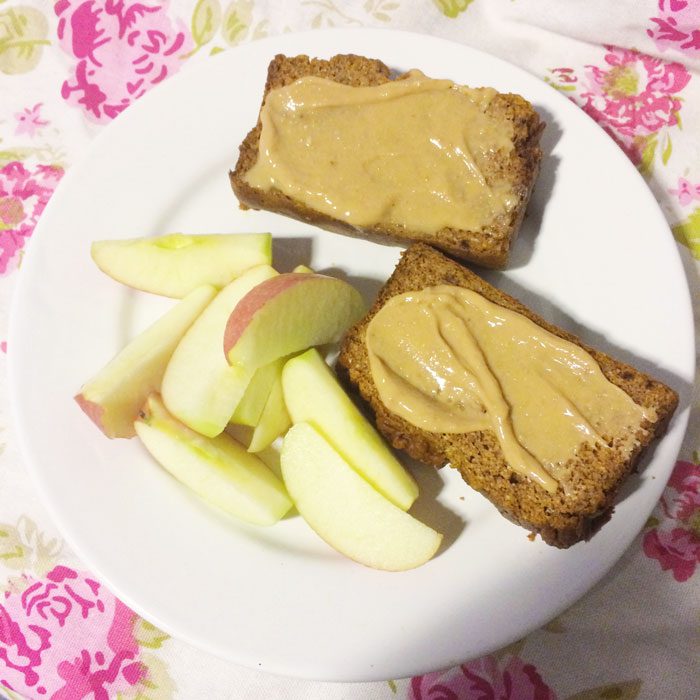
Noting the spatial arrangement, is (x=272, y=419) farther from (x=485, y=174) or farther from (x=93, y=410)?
(x=485, y=174)

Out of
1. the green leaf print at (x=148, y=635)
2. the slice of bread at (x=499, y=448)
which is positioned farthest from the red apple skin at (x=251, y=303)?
the green leaf print at (x=148, y=635)

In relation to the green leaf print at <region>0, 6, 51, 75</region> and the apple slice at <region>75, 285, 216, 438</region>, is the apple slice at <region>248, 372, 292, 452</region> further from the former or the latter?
the green leaf print at <region>0, 6, 51, 75</region>

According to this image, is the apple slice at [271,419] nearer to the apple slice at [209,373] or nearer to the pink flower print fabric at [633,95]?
the apple slice at [209,373]

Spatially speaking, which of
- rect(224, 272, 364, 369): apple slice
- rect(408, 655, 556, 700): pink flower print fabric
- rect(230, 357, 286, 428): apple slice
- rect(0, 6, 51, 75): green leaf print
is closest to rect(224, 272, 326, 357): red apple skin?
rect(224, 272, 364, 369): apple slice

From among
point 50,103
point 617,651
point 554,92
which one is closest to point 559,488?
point 617,651

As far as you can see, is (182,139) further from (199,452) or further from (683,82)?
(683,82)

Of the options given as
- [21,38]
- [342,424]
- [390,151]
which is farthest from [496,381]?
[21,38]
